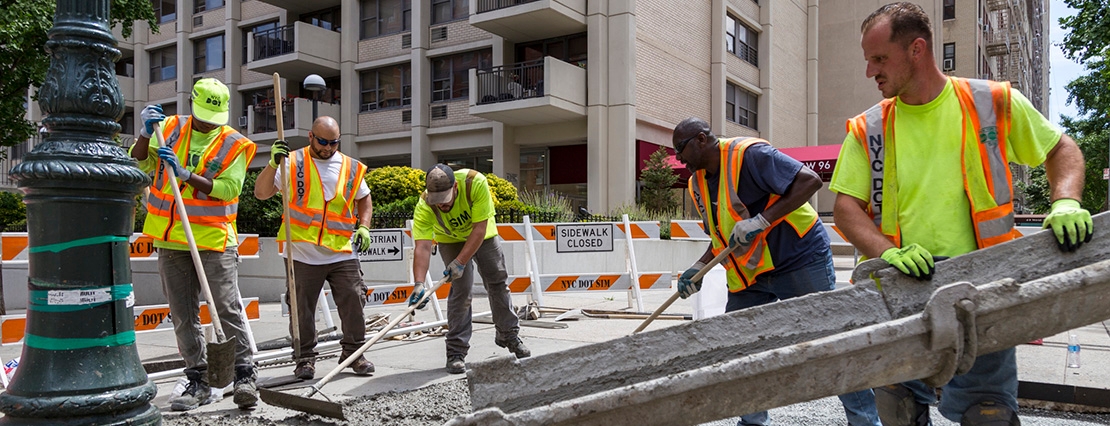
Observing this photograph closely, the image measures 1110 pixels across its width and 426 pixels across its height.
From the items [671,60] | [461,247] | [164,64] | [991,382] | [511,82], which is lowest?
[991,382]

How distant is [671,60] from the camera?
2123 cm

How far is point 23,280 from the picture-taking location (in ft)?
37.0

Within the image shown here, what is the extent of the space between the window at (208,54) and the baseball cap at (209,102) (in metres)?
24.7

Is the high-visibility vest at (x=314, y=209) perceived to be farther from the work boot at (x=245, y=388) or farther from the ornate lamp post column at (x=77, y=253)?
the ornate lamp post column at (x=77, y=253)

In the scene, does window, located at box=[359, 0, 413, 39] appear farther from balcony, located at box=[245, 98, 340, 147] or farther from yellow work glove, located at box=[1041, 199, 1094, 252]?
yellow work glove, located at box=[1041, 199, 1094, 252]

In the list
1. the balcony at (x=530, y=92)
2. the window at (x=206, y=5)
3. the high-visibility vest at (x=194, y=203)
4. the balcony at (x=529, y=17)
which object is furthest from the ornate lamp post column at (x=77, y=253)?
the window at (x=206, y=5)

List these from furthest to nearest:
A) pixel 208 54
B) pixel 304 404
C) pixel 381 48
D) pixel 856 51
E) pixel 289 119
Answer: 1. pixel 856 51
2. pixel 208 54
3. pixel 289 119
4. pixel 381 48
5. pixel 304 404

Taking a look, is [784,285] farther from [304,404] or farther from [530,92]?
[530,92]

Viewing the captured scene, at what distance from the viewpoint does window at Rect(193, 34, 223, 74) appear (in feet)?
89.5

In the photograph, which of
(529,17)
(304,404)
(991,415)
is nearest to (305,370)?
(304,404)

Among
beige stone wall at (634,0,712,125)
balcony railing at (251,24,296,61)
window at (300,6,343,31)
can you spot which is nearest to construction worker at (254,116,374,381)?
beige stone wall at (634,0,712,125)

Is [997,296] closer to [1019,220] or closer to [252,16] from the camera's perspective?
[1019,220]

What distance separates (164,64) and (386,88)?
1207cm

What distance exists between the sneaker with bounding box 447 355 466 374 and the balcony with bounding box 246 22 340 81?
1881cm
